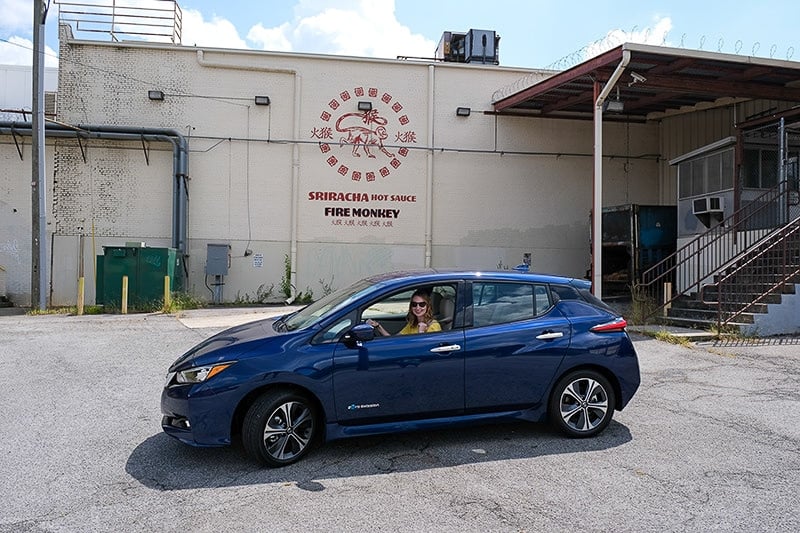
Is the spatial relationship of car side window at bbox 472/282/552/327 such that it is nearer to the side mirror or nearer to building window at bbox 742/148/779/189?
the side mirror

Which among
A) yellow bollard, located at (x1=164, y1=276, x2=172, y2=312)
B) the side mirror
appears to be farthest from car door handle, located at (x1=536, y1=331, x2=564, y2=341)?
yellow bollard, located at (x1=164, y1=276, x2=172, y2=312)

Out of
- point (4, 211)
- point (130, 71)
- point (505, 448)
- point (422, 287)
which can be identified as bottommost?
point (505, 448)

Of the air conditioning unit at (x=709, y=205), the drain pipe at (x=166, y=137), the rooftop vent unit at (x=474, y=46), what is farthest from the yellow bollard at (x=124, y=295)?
the air conditioning unit at (x=709, y=205)

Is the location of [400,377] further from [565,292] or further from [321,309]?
[565,292]

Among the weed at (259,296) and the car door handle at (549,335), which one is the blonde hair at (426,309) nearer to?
the car door handle at (549,335)

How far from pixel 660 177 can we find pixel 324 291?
11.8 m

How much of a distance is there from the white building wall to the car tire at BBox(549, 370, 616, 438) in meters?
13.8

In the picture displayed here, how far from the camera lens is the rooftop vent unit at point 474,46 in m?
21.6

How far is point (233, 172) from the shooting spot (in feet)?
61.1

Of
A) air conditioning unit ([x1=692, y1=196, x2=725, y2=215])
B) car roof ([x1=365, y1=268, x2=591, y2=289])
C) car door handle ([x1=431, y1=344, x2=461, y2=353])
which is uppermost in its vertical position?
air conditioning unit ([x1=692, y1=196, x2=725, y2=215])

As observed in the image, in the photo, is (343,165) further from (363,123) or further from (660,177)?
(660,177)

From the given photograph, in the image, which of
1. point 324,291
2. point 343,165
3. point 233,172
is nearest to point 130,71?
point 233,172

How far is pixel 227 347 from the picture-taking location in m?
4.84

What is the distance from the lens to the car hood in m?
4.74
